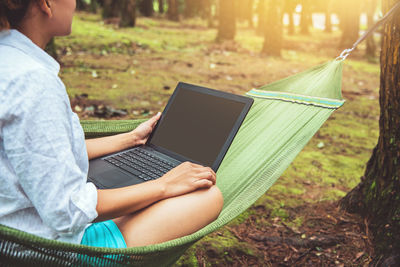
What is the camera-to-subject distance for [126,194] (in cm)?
118

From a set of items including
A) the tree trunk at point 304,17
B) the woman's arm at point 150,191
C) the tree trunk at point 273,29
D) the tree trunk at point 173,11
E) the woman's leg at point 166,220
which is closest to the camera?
the woman's arm at point 150,191

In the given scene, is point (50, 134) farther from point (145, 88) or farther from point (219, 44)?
point (219, 44)

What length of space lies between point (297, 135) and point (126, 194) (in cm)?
92

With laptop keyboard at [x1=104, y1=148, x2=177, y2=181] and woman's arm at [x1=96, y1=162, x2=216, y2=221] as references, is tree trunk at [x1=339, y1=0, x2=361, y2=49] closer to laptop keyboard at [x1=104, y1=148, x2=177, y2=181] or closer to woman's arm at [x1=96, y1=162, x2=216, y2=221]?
laptop keyboard at [x1=104, y1=148, x2=177, y2=181]

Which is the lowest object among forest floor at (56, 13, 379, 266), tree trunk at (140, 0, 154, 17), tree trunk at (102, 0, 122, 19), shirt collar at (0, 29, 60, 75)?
forest floor at (56, 13, 379, 266)

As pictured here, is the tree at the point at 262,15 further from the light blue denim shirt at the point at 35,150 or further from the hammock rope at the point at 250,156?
the light blue denim shirt at the point at 35,150

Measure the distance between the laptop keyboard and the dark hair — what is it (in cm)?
74

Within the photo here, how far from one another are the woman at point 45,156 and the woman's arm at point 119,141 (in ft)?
1.63

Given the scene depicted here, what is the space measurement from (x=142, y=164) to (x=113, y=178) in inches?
5.7

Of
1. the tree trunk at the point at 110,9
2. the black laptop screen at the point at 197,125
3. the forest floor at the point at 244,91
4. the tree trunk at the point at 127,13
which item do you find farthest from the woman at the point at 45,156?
the tree trunk at the point at 110,9

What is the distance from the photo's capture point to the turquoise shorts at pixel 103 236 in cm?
121

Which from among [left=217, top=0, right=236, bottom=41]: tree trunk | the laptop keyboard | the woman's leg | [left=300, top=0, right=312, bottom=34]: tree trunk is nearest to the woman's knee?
the woman's leg

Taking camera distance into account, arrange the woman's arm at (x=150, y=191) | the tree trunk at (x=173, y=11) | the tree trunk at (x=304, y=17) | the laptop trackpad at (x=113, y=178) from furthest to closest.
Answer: the tree trunk at (x=173, y=11)
the tree trunk at (x=304, y=17)
the laptop trackpad at (x=113, y=178)
the woman's arm at (x=150, y=191)

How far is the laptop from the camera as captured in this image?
1541 mm
